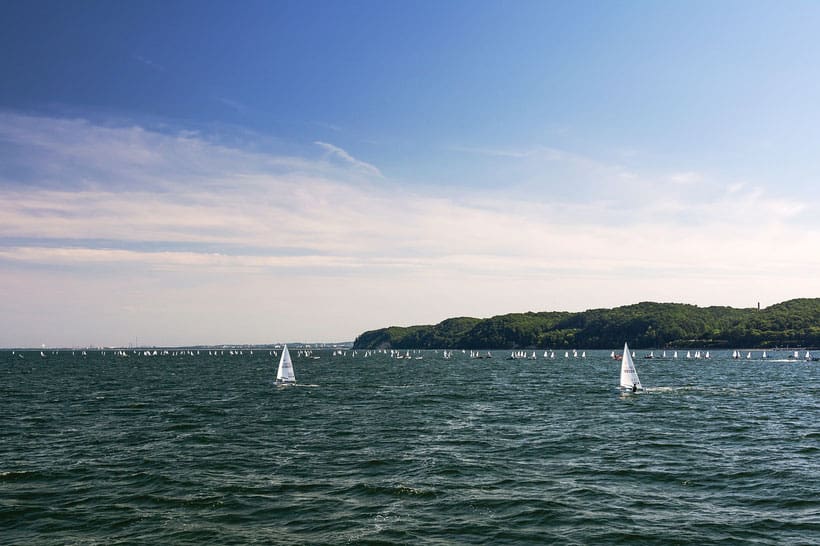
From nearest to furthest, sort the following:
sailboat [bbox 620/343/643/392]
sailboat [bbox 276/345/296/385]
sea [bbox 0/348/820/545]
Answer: sea [bbox 0/348/820/545] < sailboat [bbox 620/343/643/392] < sailboat [bbox 276/345/296/385]

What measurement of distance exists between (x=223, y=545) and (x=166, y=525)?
3.71 m

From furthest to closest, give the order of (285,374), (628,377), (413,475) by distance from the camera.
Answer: (285,374) < (628,377) < (413,475)

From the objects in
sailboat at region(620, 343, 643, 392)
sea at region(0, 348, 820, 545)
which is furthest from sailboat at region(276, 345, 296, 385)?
sailboat at region(620, 343, 643, 392)

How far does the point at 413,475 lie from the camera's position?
3114 cm

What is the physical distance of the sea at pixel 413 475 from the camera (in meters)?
22.6

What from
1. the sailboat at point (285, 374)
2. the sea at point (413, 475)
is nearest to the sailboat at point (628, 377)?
the sea at point (413, 475)

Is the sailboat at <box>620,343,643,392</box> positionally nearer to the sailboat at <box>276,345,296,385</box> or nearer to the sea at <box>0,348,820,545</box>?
the sea at <box>0,348,820,545</box>

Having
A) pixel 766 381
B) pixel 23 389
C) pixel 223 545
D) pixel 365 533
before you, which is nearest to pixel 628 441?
pixel 365 533

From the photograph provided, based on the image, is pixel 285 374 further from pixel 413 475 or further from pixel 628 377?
pixel 413 475

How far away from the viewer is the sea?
22.6 m

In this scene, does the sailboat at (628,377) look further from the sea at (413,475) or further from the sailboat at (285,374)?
the sailboat at (285,374)

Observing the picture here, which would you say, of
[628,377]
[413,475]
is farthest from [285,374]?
[413,475]

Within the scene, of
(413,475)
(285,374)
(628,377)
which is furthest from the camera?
(285,374)

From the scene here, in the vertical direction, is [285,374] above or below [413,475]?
above
